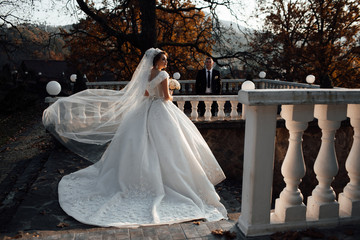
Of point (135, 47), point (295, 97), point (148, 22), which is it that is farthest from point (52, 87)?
point (135, 47)

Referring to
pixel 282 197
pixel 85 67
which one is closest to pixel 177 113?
pixel 282 197

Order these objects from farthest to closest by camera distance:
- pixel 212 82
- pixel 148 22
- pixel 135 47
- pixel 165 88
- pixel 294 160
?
pixel 135 47, pixel 148 22, pixel 212 82, pixel 165 88, pixel 294 160

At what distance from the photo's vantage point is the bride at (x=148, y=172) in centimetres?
391

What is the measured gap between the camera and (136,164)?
4.54m

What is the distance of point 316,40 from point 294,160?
18.6 meters

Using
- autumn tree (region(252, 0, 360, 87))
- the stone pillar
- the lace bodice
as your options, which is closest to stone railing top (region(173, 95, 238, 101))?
the lace bodice

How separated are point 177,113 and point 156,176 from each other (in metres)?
1.22

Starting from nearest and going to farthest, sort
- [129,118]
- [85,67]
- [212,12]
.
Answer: [129,118] → [212,12] → [85,67]

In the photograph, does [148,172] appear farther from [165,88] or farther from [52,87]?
[52,87]

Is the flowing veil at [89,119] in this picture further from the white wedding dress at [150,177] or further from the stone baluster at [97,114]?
the white wedding dress at [150,177]

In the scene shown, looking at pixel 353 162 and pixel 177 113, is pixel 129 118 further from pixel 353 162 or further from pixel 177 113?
pixel 353 162

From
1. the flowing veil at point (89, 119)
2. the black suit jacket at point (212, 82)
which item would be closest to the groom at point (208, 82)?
the black suit jacket at point (212, 82)

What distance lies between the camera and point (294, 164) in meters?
2.32

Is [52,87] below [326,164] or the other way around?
the other way around
